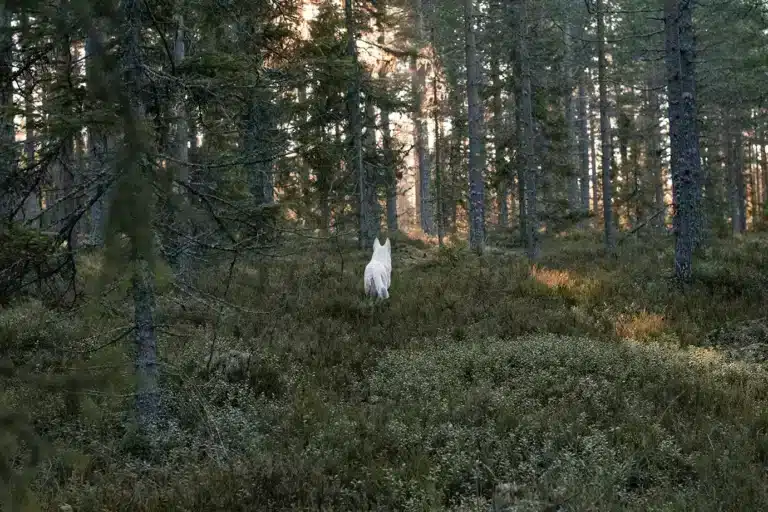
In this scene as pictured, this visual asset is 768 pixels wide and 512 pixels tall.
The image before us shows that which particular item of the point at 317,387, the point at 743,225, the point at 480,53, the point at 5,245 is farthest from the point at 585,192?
the point at 5,245

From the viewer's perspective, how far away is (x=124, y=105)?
145 centimetres

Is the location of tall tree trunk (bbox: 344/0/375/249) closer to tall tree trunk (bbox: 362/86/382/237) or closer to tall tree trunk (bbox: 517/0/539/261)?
tall tree trunk (bbox: 362/86/382/237)

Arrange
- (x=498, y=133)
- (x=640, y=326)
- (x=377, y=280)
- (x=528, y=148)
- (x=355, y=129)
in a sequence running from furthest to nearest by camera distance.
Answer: (x=498, y=133) < (x=355, y=129) < (x=528, y=148) < (x=377, y=280) < (x=640, y=326)

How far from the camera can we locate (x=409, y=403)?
6203 mm

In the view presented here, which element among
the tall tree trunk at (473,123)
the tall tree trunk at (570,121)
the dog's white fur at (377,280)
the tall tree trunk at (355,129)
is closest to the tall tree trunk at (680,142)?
the dog's white fur at (377,280)

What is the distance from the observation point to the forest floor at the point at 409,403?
4168 mm

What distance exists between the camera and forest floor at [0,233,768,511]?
4168mm

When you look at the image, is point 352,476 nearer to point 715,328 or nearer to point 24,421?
point 24,421

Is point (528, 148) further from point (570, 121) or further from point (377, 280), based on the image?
point (570, 121)

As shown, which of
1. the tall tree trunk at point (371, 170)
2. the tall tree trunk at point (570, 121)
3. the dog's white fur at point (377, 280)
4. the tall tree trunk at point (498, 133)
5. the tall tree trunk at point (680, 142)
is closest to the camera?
the dog's white fur at point (377, 280)

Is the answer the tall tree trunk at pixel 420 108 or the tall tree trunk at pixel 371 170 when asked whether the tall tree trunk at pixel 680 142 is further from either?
the tall tree trunk at pixel 371 170

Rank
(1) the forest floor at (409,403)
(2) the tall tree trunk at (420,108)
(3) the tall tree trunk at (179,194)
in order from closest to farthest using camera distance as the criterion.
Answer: (3) the tall tree trunk at (179,194), (1) the forest floor at (409,403), (2) the tall tree trunk at (420,108)

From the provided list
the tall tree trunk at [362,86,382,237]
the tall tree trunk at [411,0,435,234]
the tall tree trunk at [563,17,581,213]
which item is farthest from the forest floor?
the tall tree trunk at [563,17,581,213]

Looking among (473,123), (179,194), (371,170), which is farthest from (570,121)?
(179,194)
